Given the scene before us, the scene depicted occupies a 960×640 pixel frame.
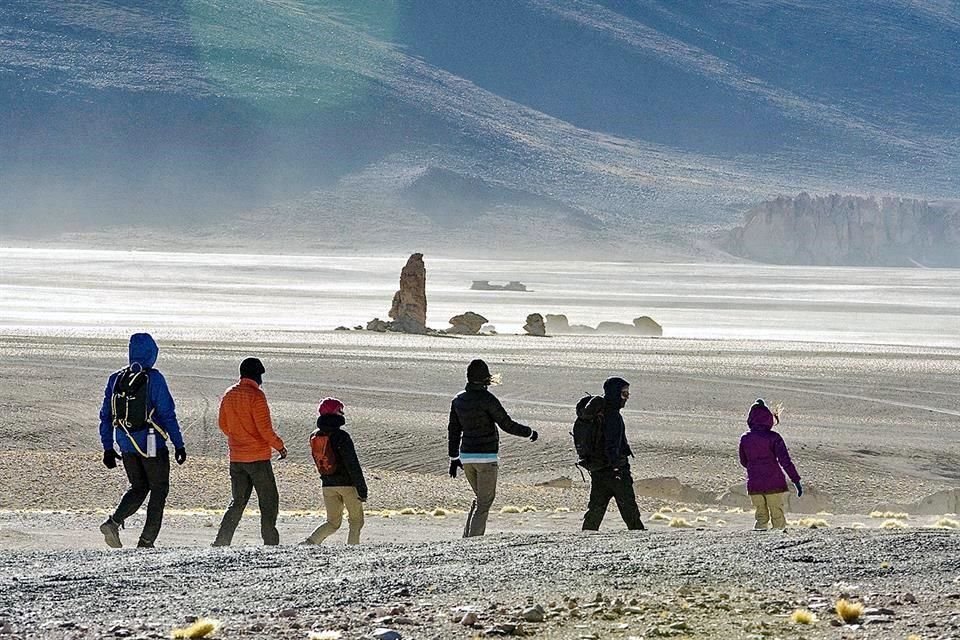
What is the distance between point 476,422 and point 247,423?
1.50 metres

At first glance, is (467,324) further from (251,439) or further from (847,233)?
(847,233)

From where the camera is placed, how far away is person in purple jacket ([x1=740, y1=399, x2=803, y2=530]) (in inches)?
436

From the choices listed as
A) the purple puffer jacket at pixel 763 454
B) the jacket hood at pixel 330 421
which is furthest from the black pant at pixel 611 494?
the jacket hood at pixel 330 421

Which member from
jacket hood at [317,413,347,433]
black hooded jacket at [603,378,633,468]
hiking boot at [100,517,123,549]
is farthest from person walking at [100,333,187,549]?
black hooded jacket at [603,378,633,468]

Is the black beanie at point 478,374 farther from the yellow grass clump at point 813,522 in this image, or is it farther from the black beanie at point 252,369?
the yellow grass clump at point 813,522

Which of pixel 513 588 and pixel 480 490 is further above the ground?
pixel 480 490

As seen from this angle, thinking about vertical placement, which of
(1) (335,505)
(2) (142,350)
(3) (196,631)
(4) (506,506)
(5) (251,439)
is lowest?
(4) (506,506)

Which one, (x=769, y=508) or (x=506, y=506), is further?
(x=506, y=506)

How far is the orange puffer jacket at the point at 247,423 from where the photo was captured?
9.98 metres

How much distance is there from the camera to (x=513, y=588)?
773 cm

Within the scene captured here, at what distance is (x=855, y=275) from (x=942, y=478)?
88.0m

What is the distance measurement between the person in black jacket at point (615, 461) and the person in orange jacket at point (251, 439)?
7.09 feet

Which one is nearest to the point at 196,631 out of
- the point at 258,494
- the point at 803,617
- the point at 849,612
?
the point at 803,617

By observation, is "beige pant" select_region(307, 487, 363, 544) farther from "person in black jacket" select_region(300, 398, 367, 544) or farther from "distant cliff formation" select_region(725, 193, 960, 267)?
"distant cliff formation" select_region(725, 193, 960, 267)
